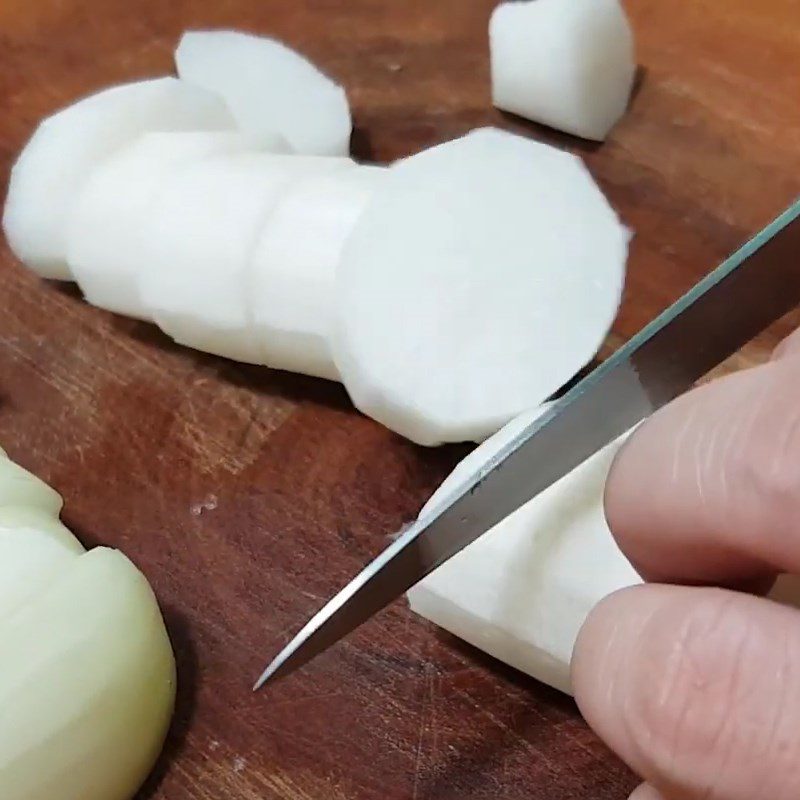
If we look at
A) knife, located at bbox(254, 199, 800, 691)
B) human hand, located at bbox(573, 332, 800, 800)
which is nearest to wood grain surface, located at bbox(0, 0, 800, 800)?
knife, located at bbox(254, 199, 800, 691)

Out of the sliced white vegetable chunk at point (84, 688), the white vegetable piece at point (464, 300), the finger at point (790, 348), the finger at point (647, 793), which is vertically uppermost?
the finger at point (790, 348)

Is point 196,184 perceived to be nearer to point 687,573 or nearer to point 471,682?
point 471,682

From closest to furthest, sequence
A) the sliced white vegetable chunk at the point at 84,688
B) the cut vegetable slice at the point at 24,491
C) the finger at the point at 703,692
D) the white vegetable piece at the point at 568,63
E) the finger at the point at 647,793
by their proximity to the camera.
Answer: the finger at the point at 703,692
the finger at the point at 647,793
the sliced white vegetable chunk at the point at 84,688
the cut vegetable slice at the point at 24,491
the white vegetable piece at the point at 568,63

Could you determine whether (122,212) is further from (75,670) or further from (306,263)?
(75,670)

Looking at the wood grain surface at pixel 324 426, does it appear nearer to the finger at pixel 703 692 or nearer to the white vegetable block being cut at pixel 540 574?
the white vegetable block being cut at pixel 540 574

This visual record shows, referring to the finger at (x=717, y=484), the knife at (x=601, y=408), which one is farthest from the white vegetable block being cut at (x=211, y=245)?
the finger at (x=717, y=484)

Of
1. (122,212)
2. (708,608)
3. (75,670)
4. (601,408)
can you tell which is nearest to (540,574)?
(601,408)

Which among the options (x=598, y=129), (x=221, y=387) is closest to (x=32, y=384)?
(x=221, y=387)
